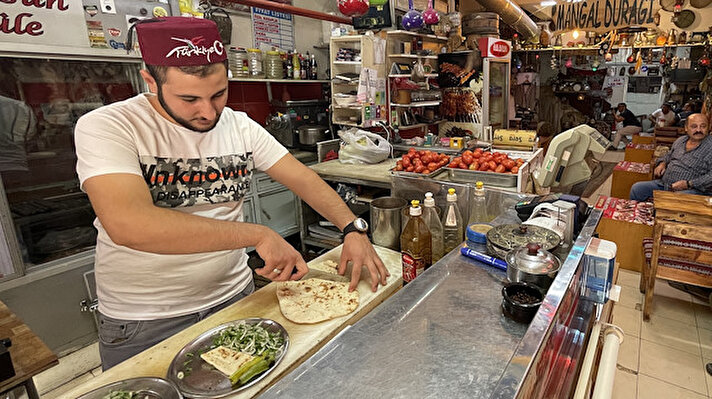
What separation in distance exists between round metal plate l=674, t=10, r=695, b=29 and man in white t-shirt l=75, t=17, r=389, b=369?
8.98 meters

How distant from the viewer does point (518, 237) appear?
1.38m

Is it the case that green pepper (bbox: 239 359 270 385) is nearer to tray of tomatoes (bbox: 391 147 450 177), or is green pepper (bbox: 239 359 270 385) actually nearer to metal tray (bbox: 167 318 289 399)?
metal tray (bbox: 167 318 289 399)

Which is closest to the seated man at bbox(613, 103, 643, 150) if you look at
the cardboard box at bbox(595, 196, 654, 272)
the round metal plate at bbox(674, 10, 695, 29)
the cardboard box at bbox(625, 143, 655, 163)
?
the round metal plate at bbox(674, 10, 695, 29)

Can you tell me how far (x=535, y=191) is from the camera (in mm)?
2881

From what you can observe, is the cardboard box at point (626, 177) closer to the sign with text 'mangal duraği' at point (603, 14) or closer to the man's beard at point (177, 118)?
the sign with text 'mangal duraği' at point (603, 14)

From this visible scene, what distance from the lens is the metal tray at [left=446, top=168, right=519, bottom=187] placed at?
267 centimetres

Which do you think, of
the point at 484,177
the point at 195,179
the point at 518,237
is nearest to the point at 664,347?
the point at 484,177

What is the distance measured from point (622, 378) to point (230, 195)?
9.00ft

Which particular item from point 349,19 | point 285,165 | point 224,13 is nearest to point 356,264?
point 285,165

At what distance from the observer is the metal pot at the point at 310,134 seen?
460 cm

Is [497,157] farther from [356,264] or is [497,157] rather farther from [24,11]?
[24,11]

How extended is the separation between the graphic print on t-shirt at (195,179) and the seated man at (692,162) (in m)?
5.04

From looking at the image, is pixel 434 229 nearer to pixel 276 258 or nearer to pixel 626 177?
pixel 276 258

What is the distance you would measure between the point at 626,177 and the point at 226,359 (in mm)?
6624
